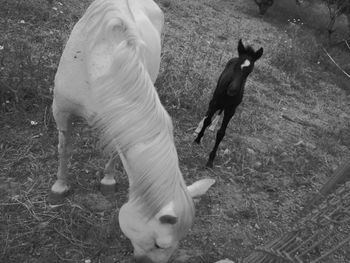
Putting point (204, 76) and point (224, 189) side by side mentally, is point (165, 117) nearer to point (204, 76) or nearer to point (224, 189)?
point (224, 189)

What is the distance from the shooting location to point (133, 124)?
74.3 inches

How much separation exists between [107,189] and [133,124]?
1.45 metres

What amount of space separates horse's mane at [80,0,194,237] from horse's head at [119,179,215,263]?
1.1 inches

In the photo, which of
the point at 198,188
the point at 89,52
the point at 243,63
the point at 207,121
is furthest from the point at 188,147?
the point at 198,188

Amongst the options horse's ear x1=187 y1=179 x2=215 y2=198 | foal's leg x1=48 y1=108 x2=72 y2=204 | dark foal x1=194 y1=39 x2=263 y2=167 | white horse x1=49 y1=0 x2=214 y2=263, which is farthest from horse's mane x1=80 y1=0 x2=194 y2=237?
dark foal x1=194 y1=39 x2=263 y2=167

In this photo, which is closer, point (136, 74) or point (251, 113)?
point (136, 74)

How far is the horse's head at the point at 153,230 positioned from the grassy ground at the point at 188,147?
2.89 ft

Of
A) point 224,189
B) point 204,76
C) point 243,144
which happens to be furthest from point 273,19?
point 224,189

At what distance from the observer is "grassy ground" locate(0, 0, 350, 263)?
2863mm

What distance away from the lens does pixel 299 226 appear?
203 cm

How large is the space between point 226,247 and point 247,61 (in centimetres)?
171

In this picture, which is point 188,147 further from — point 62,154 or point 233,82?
point 62,154

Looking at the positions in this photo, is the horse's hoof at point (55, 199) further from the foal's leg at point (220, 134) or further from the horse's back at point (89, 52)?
the foal's leg at point (220, 134)

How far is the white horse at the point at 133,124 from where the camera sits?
1.80 metres
